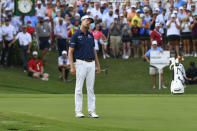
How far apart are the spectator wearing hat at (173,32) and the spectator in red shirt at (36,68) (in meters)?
6.69

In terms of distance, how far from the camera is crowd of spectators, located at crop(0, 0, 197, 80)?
104 feet

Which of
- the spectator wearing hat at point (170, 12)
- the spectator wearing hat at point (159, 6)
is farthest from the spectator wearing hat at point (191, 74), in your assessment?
the spectator wearing hat at point (159, 6)

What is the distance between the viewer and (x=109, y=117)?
1295 centimetres

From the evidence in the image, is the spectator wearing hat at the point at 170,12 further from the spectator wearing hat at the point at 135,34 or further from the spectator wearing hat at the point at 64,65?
the spectator wearing hat at the point at 64,65

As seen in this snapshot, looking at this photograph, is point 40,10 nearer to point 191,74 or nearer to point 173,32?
point 173,32

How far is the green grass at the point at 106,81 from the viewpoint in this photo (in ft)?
90.5

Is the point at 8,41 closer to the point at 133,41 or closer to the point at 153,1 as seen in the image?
the point at 133,41

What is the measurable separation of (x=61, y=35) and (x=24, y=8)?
2.46m

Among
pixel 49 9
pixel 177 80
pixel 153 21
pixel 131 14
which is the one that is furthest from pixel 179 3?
pixel 177 80

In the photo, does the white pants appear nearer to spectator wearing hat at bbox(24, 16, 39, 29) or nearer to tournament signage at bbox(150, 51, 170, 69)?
tournament signage at bbox(150, 51, 170, 69)

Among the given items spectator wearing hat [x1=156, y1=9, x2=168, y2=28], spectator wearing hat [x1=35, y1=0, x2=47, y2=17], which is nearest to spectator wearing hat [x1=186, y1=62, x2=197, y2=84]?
spectator wearing hat [x1=156, y1=9, x2=168, y2=28]

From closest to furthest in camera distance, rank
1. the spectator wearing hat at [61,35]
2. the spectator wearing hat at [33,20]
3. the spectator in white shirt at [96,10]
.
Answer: the spectator wearing hat at [61,35], the spectator wearing hat at [33,20], the spectator in white shirt at [96,10]

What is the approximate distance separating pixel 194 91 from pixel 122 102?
11.7m

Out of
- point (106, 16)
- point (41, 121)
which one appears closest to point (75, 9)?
point (106, 16)
